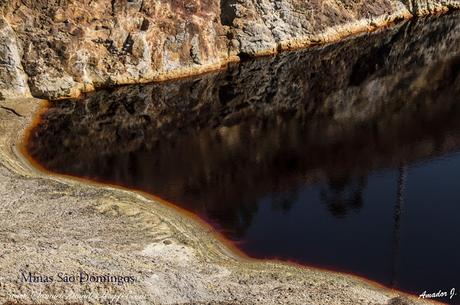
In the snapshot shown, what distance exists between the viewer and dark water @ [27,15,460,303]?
3073cm

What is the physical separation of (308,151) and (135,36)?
24043 millimetres

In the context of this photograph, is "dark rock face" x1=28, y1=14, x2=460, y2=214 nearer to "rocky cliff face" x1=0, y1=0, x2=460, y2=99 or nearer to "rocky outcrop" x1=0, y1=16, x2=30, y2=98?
"rocky cliff face" x1=0, y1=0, x2=460, y2=99

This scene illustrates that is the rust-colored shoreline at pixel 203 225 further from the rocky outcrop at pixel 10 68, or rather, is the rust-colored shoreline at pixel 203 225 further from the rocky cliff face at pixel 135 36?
the rocky cliff face at pixel 135 36

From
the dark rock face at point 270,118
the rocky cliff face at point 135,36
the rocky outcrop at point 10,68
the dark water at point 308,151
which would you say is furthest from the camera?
the rocky cliff face at point 135,36

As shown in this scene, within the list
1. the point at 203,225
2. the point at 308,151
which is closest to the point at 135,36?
the point at 308,151

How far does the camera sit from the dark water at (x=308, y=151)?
30734mm

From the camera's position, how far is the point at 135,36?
2292 inches

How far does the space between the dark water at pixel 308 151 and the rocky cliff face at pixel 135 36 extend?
7.01ft

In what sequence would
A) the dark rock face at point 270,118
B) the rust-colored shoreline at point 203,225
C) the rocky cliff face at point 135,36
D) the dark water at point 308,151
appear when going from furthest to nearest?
the rocky cliff face at point 135,36 → the dark rock face at point 270,118 → the dark water at point 308,151 → the rust-colored shoreline at point 203,225

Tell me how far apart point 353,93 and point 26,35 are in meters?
29.5

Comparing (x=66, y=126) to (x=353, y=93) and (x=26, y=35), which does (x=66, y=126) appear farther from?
(x=353, y=93)

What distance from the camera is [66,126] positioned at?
1908 inches

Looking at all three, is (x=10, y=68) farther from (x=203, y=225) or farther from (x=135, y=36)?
(x=203, y=225)

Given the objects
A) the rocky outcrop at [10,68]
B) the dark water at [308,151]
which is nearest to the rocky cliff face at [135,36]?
the rocky outcrop at [10,68]
